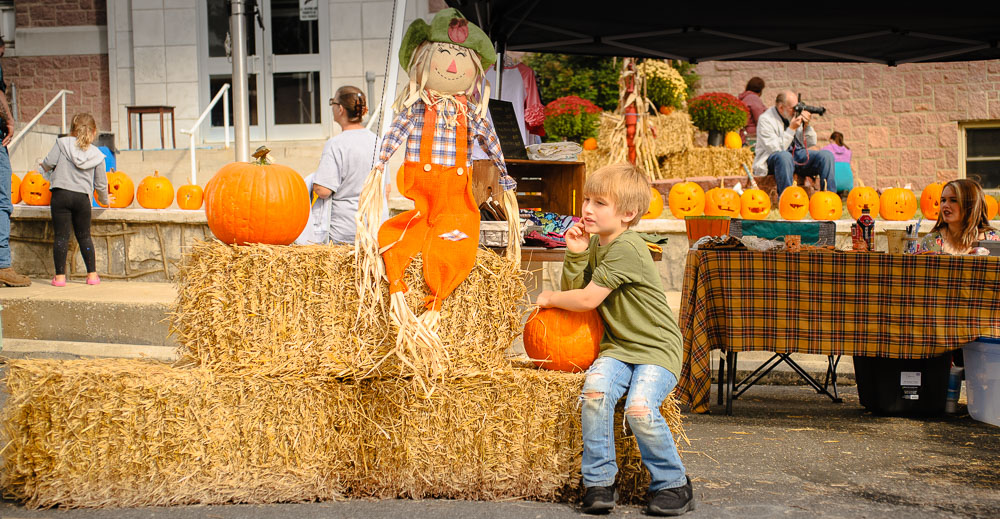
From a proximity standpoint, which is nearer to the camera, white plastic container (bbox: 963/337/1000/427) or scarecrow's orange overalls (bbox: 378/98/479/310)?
scarecrow's orange overalls (bbox: 378/98/479/310)

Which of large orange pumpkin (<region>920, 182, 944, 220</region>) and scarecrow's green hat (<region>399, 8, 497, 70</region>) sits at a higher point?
scarecrow's green hat (<region>399, 8, 497, 70</region>)

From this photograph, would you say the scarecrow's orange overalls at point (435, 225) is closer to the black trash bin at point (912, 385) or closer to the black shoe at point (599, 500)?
the black shoe at point (599, 500)

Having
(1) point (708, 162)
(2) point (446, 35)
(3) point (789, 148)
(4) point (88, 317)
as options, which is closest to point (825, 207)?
(3) point (789, 148)

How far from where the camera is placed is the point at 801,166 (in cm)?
916

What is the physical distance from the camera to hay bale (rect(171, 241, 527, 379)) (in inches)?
130

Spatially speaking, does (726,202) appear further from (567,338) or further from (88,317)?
(88,317)

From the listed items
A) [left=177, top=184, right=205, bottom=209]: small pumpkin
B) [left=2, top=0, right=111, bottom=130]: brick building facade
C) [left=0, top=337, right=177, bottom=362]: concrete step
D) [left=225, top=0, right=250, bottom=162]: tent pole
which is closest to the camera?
[left=0, top=337, right=177, bottom=362]: concrete step

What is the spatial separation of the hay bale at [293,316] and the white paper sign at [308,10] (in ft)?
30.8

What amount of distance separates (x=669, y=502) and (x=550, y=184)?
305 cm

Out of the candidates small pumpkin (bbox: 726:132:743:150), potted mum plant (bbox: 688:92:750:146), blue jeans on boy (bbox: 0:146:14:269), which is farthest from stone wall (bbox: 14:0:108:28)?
small pumpkin (bbox: 726:132:743:150)

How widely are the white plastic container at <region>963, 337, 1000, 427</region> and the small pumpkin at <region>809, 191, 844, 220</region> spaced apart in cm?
320

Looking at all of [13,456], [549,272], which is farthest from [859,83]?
[13,456]

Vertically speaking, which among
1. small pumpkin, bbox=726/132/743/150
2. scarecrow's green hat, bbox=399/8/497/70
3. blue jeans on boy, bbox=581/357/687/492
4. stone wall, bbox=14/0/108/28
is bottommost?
blue jeans on boy, bbox=581/357/687/492

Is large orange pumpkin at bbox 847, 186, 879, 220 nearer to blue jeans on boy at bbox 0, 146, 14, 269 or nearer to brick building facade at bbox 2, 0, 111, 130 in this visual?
blue jeans on boy at bbox 0, 146, 14, 269
